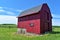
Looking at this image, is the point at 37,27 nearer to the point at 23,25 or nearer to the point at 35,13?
the point at 35,13

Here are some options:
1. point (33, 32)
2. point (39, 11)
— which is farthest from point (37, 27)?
point (39, 11)

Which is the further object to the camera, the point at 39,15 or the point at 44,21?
the point at 44,21

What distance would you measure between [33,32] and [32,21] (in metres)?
2.34

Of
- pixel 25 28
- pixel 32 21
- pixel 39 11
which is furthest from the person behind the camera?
pixel 25 28

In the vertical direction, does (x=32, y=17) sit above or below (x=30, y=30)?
above

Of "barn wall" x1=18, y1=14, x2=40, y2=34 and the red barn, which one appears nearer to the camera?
the red barn

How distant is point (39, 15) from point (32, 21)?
2.33 m

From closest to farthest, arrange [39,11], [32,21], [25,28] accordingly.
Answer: [39,11], [32,21], [25,28]

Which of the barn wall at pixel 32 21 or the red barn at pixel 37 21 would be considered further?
the barn wall at pixel 32 21

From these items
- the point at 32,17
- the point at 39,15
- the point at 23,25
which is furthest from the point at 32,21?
the point at 23,25

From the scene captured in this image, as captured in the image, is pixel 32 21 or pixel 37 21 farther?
pixel 32 21

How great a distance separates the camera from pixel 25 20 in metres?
27.2

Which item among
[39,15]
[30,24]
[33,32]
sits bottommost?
[33,32]

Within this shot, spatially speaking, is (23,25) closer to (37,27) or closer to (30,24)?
(30,24)
